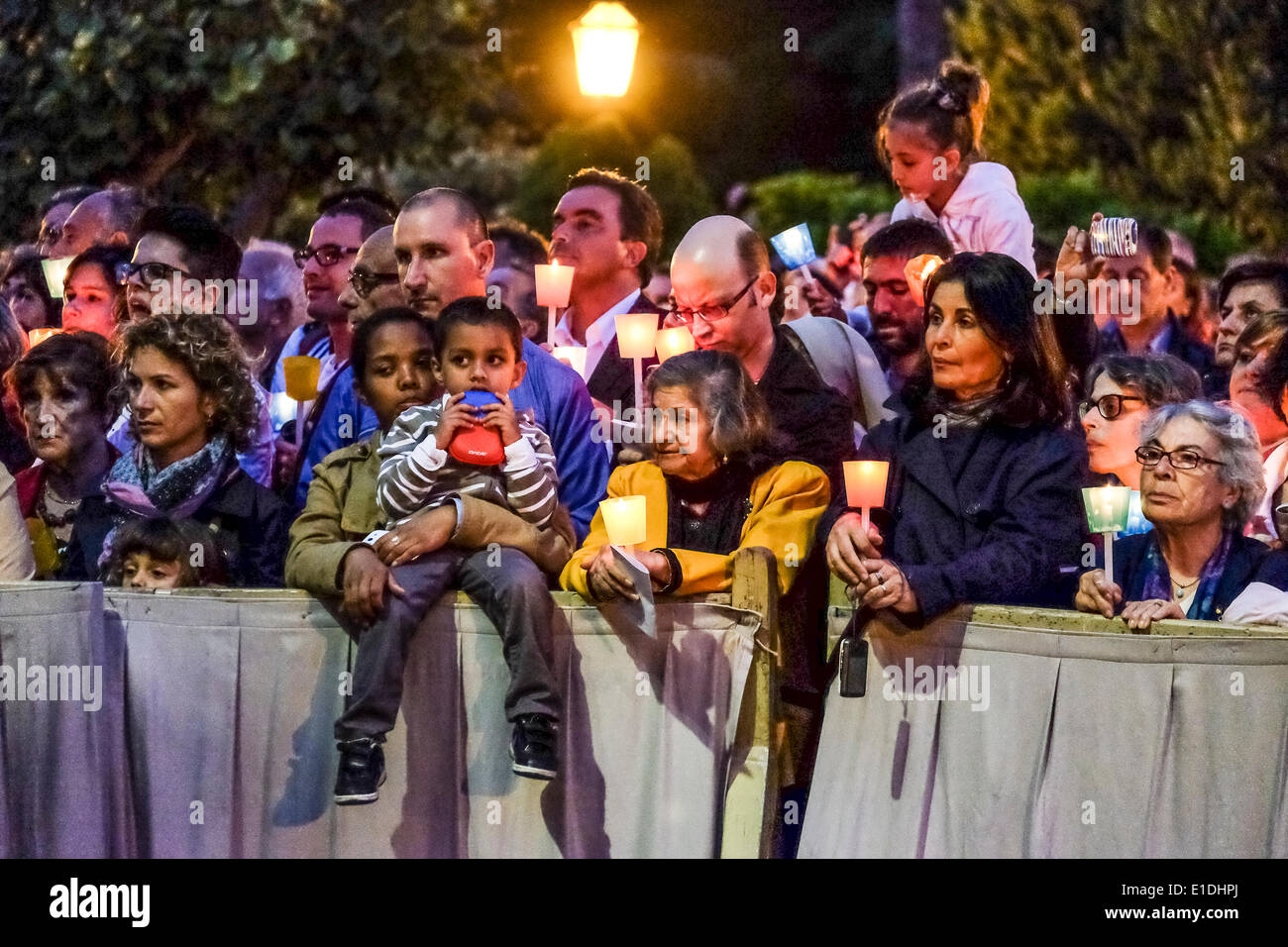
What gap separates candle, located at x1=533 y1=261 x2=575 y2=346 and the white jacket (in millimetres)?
1402

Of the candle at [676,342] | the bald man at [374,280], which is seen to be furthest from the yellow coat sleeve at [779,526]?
the bald man at [374,280]

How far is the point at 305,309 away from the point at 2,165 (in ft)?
8.67

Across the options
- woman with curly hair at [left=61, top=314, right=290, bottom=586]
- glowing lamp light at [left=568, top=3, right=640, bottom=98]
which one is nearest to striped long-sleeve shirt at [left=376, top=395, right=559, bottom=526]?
woman with curly hair at [left=61, top=314, right=290, bottom=586]

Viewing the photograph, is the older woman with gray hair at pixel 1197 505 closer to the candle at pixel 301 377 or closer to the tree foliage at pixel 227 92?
the candle at pixel 301 377

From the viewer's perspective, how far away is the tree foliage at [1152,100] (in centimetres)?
1495

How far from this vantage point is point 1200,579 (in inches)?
214

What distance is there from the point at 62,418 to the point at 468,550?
1614 mm

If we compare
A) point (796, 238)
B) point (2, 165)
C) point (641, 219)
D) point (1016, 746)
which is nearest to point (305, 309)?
point (641, 219)

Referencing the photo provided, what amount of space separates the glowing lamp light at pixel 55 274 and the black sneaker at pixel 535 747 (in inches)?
134

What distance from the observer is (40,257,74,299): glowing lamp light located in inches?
312

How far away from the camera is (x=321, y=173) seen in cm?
1132

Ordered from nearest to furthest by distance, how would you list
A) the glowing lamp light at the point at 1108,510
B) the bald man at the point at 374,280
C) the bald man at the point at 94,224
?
the glowing lamp light at the point at 1108,510, the bald man at the point at 374,280, the bald man at the point at 94,224

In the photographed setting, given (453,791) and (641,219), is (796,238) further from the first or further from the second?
(453,791)

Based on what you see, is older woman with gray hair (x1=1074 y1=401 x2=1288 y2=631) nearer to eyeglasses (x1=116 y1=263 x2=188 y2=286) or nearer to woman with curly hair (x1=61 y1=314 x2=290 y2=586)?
woman with curly hair (x1=61 y1=314 x2=290 y2=586)
